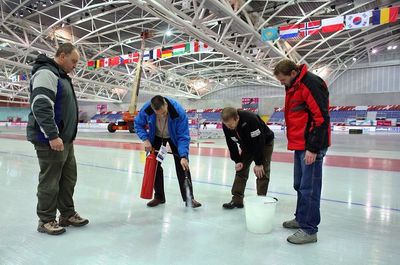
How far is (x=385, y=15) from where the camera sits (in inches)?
428

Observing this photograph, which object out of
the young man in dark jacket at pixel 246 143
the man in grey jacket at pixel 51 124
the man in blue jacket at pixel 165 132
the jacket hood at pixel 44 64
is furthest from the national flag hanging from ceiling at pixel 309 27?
the jacket hood at pixel 44 64

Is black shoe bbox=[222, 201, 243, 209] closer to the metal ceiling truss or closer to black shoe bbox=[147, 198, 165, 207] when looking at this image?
black shoe bbox=[147, 198, 165, 207]

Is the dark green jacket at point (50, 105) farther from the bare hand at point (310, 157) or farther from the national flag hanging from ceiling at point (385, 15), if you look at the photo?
the national flag hanging from ceiling at point (385, 15)

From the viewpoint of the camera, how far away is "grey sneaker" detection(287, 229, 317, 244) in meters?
2.24

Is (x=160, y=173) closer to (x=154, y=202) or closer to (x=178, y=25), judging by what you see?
(x=154, y=202)

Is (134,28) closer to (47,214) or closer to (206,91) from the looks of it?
(47,214)

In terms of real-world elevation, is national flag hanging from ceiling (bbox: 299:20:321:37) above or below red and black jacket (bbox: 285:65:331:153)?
above

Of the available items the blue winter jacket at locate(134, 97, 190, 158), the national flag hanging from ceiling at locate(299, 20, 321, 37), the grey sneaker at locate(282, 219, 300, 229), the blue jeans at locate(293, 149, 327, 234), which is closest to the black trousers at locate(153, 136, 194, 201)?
the blue winter jacket at locate(134, 97, 190, 158)

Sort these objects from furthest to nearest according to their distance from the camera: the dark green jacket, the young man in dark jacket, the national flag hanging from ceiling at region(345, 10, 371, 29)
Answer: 1. the national flag hanging from ceiling at region(345, 10, 371, 29)
2. the young man in dark jacket
3. the dark green jacket

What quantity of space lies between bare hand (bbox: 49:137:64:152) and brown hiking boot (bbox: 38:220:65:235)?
622mm

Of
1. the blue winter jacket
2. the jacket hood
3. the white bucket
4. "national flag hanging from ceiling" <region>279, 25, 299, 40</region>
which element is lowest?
the white bucket

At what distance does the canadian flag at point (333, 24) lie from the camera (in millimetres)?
11744

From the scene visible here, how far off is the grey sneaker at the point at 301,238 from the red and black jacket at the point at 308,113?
2.13 feet

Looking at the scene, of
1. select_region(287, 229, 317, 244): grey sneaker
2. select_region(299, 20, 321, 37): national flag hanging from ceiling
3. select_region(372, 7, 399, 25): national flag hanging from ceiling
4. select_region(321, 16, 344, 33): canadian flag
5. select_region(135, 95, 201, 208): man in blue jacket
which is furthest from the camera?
select_region(299, 20, 321, 37): national flag hanging from ceiling
